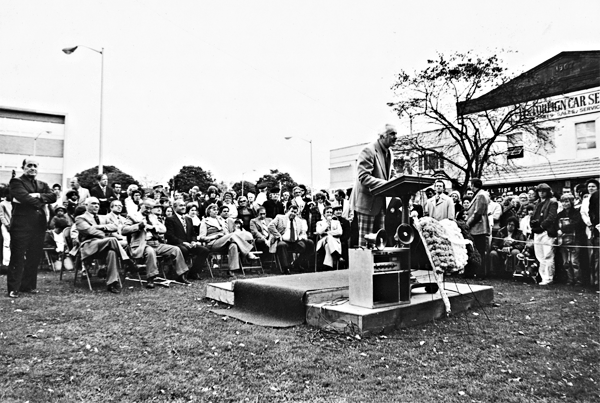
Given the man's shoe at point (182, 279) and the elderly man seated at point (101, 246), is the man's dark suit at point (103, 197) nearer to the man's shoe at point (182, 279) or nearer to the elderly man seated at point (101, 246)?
the elderly man seated at point (101, 246)

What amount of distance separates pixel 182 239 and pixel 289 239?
260 centimetres

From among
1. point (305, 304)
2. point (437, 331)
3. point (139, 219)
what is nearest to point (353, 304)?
point (305, 304)

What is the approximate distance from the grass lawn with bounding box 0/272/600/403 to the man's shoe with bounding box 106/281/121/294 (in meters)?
1.26

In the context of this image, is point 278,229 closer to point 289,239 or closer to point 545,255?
point 289,239

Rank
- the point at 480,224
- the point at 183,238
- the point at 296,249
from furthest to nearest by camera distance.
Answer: the point at 296,249 → the point at 480,224 → the point at 183,238

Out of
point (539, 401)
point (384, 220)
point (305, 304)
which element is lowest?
point (539, 401)

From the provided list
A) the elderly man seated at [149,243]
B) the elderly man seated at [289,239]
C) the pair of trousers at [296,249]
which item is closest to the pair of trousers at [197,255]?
the elderly man seated at [149,243]

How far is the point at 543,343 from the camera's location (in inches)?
173

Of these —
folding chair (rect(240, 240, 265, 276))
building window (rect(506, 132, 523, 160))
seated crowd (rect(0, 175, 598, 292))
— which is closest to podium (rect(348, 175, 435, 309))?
seated crowd (rect(0, 175, 598, 292))

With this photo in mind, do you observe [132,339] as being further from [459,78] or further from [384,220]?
[459,78]

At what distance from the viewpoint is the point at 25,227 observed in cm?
651

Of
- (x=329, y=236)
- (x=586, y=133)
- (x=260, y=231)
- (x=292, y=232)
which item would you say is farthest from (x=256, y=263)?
(x=586, y=133)

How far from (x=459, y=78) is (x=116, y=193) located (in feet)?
45.7

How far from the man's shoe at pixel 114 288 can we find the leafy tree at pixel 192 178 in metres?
50.9
